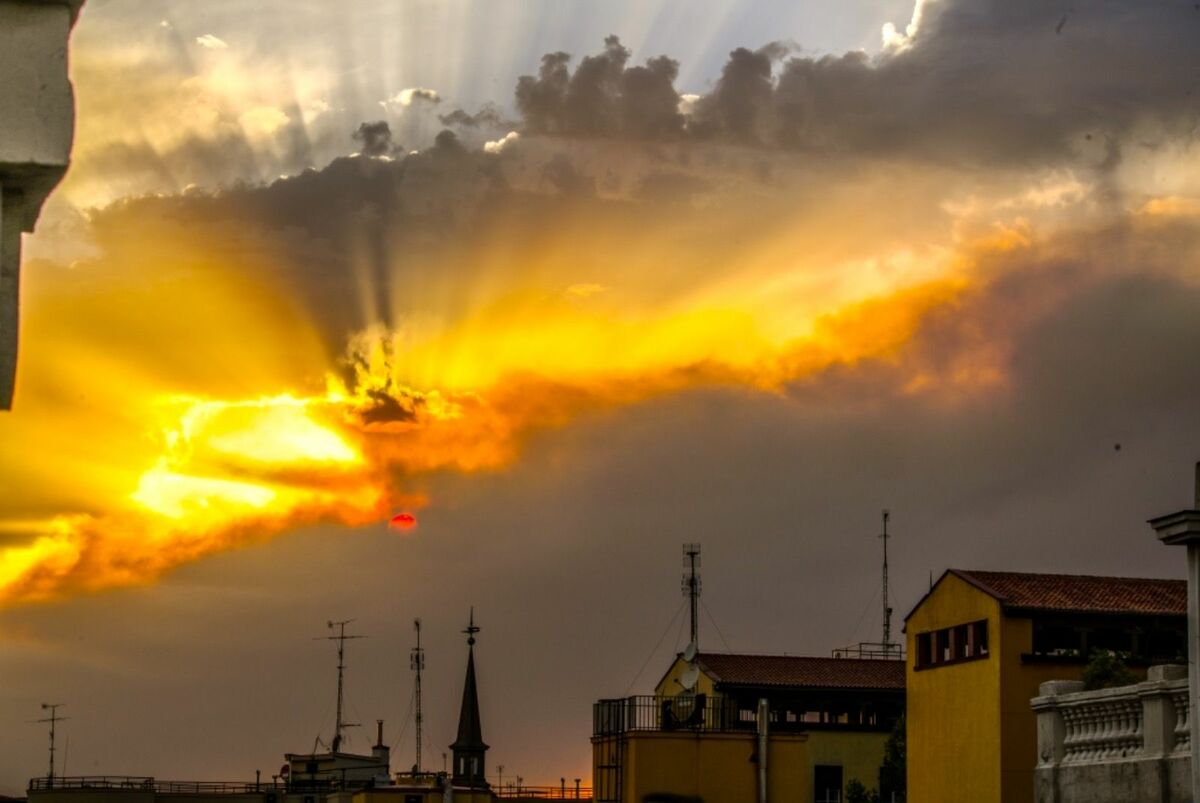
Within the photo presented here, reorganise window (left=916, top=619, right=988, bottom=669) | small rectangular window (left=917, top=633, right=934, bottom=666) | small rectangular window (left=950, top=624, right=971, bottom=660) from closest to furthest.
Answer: window (left=916, top=619, right=988, bottom=669)
small rectangular window (left=950, top=624, right=971, bottom=660)
small rectangular window (left=917, top=633, right=934, bottom=666)

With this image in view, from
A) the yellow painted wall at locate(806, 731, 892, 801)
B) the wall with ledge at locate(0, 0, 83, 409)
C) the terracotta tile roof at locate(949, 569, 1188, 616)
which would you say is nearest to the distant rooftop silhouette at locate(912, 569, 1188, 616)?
the terracotta tile roof at locate(949, 569, 1188, 616)

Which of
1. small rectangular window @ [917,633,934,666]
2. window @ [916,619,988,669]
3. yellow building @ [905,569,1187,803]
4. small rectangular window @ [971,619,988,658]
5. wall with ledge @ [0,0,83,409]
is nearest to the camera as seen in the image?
wall with ledge @ [0,0,83,409]

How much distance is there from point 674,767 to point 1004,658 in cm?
820

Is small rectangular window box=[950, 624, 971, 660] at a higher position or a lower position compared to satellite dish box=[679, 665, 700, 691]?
higher

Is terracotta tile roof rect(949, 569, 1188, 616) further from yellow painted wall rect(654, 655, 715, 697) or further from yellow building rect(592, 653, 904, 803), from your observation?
yellow painted wall rect(654, 655, 715, 697)

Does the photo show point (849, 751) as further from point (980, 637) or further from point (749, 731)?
point (980, 637)

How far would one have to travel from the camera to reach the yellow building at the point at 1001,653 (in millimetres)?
37219

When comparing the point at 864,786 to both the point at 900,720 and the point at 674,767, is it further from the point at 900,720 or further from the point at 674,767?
the point at 674,767

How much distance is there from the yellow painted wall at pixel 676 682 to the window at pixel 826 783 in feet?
12.5

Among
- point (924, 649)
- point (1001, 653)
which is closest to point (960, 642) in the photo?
point (924, 649)

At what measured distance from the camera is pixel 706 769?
42.0 meters

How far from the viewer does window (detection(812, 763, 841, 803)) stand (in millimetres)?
54156

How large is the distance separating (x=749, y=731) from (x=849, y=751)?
42.3 ft

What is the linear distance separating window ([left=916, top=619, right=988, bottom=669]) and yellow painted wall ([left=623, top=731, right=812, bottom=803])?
3.45m
